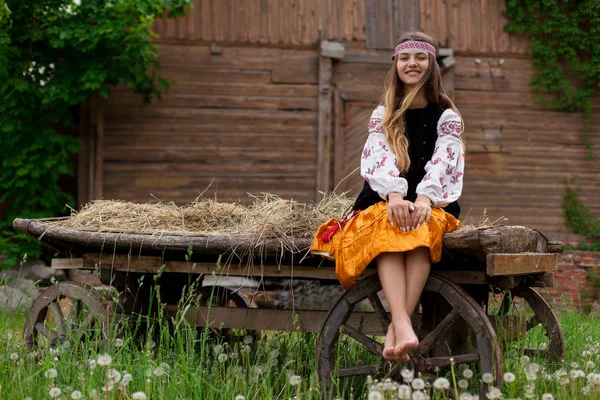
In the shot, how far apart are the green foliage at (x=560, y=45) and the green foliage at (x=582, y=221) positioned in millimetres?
694

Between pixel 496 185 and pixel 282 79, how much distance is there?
10.0ft

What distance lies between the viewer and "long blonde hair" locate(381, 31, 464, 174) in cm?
360

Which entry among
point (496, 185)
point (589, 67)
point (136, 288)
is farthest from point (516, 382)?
point (589, 67)

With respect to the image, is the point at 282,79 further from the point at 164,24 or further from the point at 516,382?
the point at 516,382

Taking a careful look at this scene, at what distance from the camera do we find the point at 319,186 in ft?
31.0

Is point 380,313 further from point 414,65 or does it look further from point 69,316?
point 69,316

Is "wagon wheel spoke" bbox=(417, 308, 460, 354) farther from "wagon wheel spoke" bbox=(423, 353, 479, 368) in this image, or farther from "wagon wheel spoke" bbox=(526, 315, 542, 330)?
"wagon wheel spoke" bbox=(526, 315, 542, 330)

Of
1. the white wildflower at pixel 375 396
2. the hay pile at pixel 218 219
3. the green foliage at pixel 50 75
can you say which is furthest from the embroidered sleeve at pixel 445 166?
the green foliage at pixel 50 75

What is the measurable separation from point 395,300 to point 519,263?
1.86ft

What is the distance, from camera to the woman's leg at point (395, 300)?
3195mm

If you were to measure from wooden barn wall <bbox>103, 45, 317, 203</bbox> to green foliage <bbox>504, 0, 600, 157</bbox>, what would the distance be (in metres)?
2.82

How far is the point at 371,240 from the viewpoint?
11.0 ft

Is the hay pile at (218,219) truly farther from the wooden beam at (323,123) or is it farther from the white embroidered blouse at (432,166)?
the wooden beam at (323,123)

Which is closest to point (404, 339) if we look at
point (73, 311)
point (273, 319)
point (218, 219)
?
point (273, 319)
